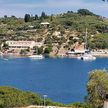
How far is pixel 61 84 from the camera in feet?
165

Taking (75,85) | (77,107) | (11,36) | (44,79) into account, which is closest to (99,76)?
(77,107)

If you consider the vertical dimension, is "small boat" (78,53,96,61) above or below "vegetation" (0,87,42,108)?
below

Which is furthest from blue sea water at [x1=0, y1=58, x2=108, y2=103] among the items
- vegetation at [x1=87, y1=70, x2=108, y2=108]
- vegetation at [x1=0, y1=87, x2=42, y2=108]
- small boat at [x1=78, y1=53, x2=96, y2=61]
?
vegetation at [x1=87, y1=70, x2=108, y2=108]

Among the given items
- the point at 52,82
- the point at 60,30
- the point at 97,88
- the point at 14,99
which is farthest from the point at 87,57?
the point at 97,88

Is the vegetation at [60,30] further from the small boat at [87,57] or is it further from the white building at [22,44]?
the small boat at [87,57]

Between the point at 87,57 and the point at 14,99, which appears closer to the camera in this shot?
the point at 14,99

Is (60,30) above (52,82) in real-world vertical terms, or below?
above

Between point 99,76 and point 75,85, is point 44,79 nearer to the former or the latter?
point 75,85

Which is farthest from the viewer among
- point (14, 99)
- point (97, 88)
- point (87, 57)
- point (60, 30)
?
point (60, 30)

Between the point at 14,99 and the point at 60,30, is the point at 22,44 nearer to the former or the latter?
the point at 60,30

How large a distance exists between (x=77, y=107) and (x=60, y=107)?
1.31 m

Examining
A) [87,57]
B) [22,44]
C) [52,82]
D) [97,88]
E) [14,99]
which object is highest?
[97,88]

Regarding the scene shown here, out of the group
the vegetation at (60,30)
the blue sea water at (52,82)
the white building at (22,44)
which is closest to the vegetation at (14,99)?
the blue sea water at (52,82)

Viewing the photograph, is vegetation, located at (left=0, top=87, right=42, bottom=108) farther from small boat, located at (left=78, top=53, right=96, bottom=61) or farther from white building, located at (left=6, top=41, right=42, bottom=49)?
white building, located at (left=6, top=41, right=42, bottom=49)
